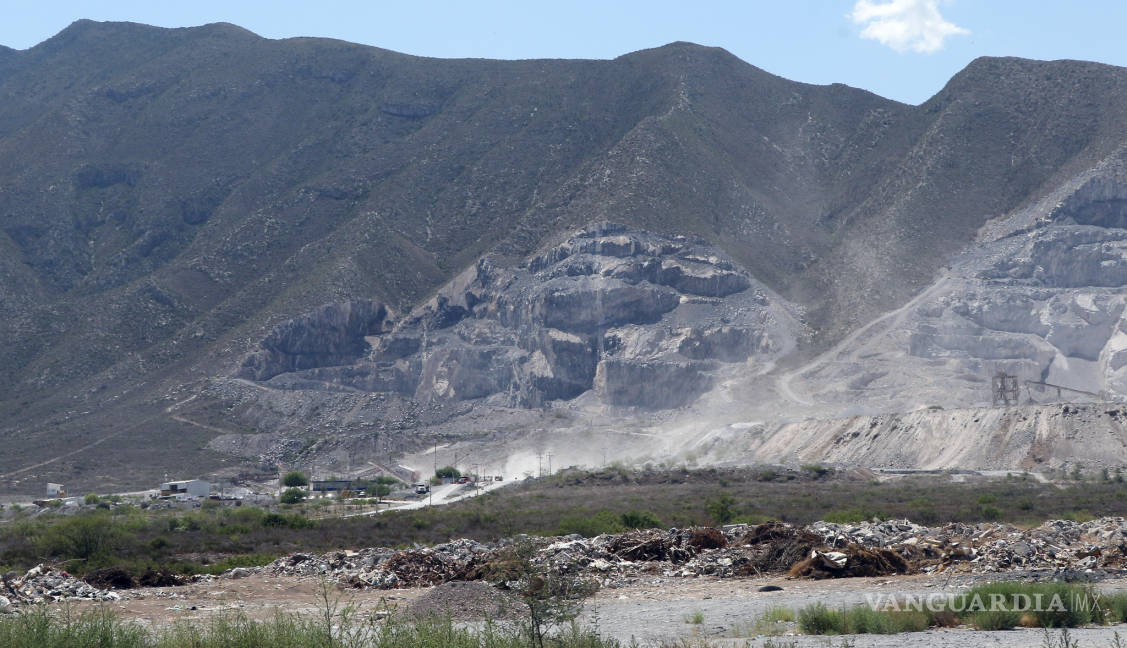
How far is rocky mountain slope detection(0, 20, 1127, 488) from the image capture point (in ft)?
384

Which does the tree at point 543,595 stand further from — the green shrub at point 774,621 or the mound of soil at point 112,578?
the mound of soil at point 112,578

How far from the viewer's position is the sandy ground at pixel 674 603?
19.1 meters

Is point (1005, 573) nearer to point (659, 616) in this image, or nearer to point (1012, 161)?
point (659, 616)

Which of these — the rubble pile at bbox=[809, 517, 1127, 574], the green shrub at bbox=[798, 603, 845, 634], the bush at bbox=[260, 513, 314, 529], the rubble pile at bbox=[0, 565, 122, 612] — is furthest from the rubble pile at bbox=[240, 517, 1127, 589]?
the bush at bbox=[260, 513, 314, 529]

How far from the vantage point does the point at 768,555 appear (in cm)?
2906

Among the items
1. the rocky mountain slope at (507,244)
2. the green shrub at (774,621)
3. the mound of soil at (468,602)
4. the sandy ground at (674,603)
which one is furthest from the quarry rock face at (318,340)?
the green shrub at (774,621)

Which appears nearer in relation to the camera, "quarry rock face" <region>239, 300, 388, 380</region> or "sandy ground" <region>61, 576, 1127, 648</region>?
"sandy ground" <region>61, 576, 1127, 648</region>

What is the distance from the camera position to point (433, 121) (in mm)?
170625

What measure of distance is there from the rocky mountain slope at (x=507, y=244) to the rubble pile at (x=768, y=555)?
240 ft

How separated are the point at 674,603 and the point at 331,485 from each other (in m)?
70.0

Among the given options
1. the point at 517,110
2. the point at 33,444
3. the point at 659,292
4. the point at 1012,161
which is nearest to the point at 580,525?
the point at 33,444

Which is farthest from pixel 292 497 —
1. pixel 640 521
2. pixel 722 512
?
pixel 640 521

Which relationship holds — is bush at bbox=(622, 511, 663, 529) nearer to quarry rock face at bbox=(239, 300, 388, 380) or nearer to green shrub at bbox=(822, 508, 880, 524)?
green shrub at bbox=(822, 508, 880, 524)

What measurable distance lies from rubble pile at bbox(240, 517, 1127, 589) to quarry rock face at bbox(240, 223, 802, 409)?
88.6 metres
